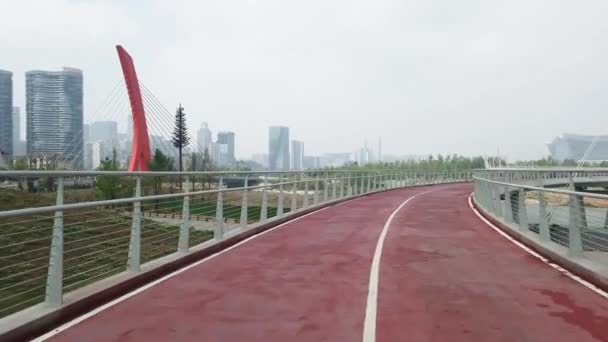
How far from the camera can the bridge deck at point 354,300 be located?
18.8 feet

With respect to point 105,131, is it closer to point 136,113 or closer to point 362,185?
point 136,113

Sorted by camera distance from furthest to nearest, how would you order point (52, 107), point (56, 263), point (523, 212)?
point (52, 107) < point (523, 212) < point (56, 263)

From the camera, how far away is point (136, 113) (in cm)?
5097

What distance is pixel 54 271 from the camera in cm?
624

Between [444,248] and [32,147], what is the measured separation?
7906 cm

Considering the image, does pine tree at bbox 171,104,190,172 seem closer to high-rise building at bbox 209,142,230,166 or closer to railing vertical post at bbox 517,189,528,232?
high-rise building at bbox 209,142,230,166

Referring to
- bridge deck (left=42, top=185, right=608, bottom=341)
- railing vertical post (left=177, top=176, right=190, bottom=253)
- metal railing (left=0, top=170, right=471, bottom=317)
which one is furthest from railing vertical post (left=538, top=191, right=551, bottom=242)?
railing vertical post (left=177, top=176, right=190, bottom=253)

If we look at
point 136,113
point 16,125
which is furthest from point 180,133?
point 136,113

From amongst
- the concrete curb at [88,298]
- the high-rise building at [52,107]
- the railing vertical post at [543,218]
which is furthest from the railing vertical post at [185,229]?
the high-rise building at [52,107]

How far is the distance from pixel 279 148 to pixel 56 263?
5635 inches

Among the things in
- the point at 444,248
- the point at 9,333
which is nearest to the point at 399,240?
the point at 444,248

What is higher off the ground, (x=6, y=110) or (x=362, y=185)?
(x=6, y=110)

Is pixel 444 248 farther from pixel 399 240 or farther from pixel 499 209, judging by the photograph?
pixel 499 209

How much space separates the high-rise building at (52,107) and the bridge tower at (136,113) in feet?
99.0
